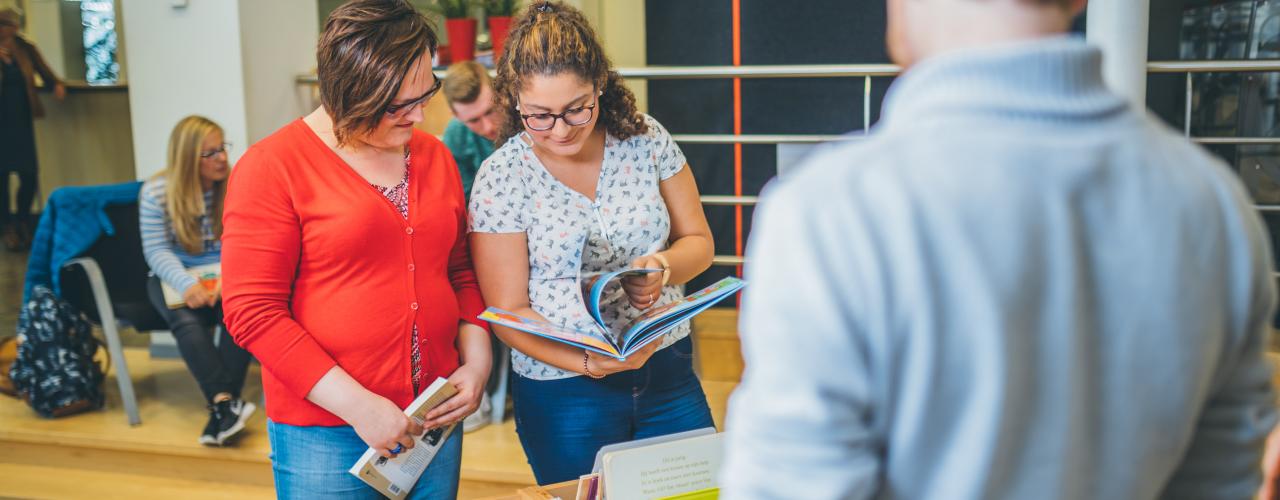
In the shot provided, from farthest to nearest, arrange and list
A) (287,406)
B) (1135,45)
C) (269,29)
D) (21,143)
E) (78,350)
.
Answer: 1. (21,143)
2. (269,29)
3. (78,350)
4. (1135,45)
5. (287,406)

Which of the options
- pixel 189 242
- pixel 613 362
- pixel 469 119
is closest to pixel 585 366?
pixel 613 362

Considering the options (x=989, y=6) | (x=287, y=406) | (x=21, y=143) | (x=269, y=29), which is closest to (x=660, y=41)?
(x=269, y=29)

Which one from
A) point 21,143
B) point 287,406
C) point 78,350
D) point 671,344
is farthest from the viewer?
point 21,143

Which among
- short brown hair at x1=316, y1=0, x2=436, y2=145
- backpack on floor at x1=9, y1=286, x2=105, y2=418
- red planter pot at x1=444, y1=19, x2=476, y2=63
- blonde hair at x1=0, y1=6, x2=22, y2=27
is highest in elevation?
blonde hair at x1=0, y1=6, x2=22, y2=27

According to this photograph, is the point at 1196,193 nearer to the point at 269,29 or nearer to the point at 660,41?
the point at 660,41

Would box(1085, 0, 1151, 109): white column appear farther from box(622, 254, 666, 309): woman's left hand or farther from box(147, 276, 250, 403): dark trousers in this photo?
box(147, 276, 250, 403): dark trousers

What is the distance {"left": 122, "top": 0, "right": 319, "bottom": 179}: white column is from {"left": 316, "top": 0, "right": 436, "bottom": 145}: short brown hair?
7.68ft

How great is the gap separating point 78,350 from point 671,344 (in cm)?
255

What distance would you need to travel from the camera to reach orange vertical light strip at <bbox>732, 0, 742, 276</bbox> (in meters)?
3.60

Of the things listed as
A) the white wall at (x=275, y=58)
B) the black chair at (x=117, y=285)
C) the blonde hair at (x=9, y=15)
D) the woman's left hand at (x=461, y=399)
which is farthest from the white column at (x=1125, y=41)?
the blonde hair at (x=9, y=15)

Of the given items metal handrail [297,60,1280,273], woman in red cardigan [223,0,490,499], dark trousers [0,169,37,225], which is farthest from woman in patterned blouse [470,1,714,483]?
dark trousers [0,169,37,225]

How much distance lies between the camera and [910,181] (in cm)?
63

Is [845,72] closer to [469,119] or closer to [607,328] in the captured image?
[469,119]

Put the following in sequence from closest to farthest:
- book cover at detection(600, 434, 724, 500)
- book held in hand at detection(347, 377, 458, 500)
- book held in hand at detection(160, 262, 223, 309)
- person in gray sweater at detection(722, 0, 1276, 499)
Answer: person in gray sweater at detection(722, 0, 1276, 499), book cover at detection(600, 434, 724, 500), book held in hand at detection(347, 377, 458, 500), book held in hand at detection(160, 262, 223, 309)
